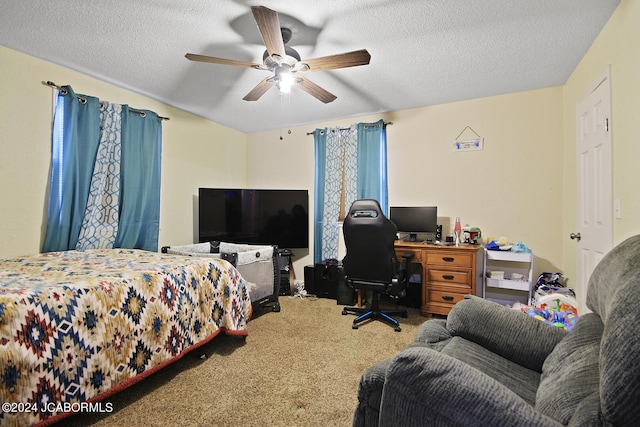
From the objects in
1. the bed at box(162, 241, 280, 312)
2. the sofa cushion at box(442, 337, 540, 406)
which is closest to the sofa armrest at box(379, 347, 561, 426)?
the sofa cushion at box(442, 337, 540, 406)

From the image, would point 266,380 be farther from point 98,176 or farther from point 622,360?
point 98,176

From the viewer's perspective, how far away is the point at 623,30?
181 cm

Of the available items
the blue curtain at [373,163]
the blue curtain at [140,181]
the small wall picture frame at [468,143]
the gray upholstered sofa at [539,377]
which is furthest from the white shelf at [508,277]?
the blue curtain at [140,181]

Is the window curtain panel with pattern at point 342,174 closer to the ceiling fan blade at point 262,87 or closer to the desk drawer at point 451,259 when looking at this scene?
the desk drawer at point 451,259

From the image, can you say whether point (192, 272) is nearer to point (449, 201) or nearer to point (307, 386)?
point (307, 386)

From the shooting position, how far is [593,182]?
92.1 inches

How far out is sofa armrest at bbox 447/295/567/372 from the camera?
1248 millimetres


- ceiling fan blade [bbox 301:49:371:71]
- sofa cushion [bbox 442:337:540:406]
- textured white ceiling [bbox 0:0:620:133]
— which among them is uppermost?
textured white ceiling [bbox 0:0:620:133]

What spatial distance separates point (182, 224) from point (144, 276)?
2.03 metres

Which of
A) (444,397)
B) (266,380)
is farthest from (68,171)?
(444,397)

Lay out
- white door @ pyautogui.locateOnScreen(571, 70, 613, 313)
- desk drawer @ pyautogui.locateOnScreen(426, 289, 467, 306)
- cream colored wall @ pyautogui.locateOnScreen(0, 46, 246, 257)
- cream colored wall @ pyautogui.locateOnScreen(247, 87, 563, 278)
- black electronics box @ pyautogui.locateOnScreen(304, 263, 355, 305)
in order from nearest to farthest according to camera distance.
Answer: white door @ pyautogui.locateOnScreen(571, 70, 613, 313), cream colored wall @ pyautogui.locateOnScreen(0, 46, 246, 257), desk drawer @ pyautogui.locateOnScreen(426, 289, 467, 306), cream colored wall @ pyautogui.locateOnScreen(247, 87, 563, 278), black electronics box @ pyautogui.locateOnScreen(304, 263, 355, 305)

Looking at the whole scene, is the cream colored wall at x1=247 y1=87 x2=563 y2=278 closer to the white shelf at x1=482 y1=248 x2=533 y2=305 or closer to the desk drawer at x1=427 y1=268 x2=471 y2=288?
the white shelf at x1=482 y1=248 x2=533 y2=305

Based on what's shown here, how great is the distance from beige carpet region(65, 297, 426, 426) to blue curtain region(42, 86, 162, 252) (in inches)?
61.6

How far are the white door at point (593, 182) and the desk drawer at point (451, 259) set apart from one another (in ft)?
2.86
